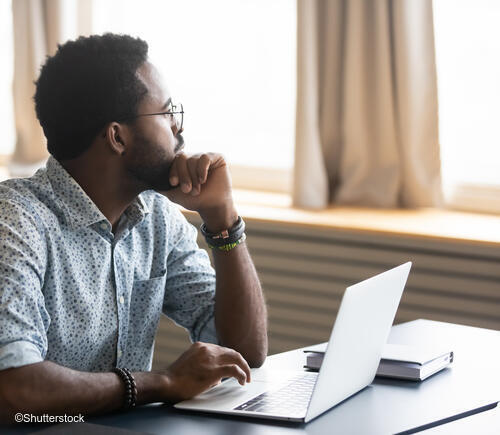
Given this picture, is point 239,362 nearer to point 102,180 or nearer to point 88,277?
point 88,277

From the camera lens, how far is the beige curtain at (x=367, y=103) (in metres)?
2.96

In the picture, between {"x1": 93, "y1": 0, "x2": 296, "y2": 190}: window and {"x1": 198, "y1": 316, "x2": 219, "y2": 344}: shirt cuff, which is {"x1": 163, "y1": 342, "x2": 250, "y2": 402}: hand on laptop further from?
{"x1": 93, "y1": 0, "x2": 296, "y2": 190}: window

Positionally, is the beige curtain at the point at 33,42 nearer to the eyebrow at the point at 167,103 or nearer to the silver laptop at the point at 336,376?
the eyebrow at the point at 167,103

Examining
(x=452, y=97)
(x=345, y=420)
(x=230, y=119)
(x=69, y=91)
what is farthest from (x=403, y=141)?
(x=345, y=420)

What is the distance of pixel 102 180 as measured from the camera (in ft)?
5.65

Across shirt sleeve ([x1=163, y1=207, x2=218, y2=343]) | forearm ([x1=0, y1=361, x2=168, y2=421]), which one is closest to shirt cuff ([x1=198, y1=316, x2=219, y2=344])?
shirt sleeve ([x1=163, y1=207, x2=218, y2=343])

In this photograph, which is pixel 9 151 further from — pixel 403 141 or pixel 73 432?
pixel 73 432

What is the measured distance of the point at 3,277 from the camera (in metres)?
1.44

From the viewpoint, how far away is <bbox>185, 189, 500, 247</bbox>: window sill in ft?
9.11

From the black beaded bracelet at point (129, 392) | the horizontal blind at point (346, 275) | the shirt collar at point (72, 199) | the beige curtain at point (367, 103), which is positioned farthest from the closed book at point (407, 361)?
the beige curtain at point (367, 103)

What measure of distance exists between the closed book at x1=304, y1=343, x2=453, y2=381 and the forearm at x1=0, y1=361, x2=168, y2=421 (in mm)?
356

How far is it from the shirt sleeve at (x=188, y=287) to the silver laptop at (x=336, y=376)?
0.33 meters

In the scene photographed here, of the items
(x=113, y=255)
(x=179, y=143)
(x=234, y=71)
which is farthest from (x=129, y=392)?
(x=234, y=71)

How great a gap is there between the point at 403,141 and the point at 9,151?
1862mm
